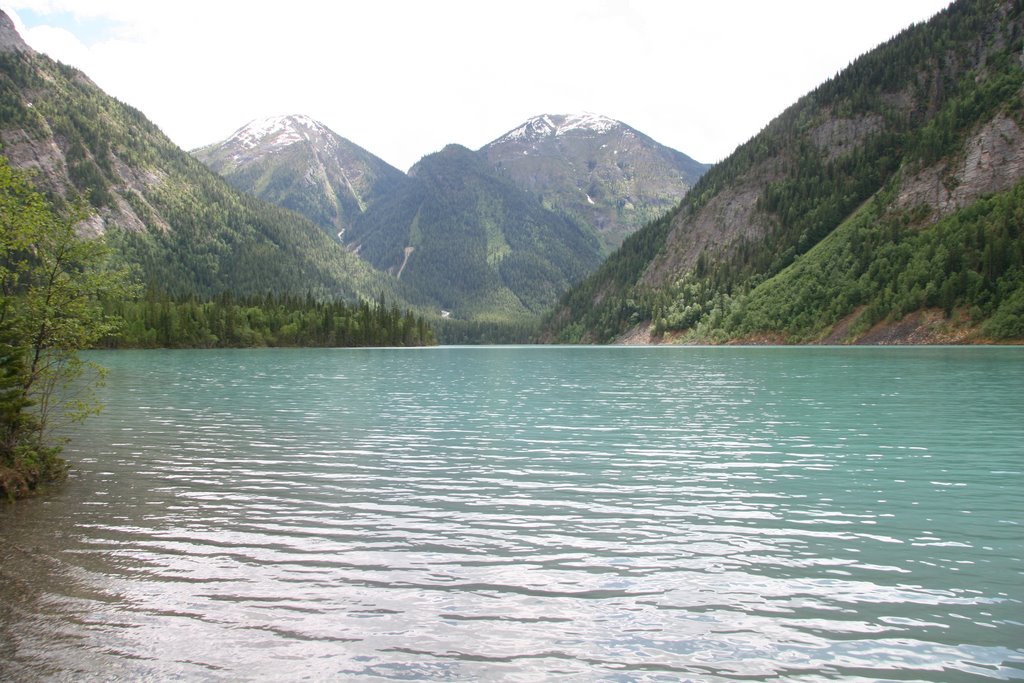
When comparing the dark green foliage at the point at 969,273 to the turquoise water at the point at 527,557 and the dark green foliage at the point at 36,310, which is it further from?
the dark green foliage at the point at 36,310

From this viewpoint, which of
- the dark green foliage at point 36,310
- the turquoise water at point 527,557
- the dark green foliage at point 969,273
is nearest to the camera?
the turquoise water at point 527,557

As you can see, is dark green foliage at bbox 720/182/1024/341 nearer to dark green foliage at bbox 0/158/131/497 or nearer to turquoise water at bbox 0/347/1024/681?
turquoise water at bbox 0/347/1024/681

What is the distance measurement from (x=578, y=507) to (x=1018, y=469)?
18049mm

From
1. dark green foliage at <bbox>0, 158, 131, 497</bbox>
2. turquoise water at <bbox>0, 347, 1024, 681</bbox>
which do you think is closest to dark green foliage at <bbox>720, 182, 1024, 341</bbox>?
turquoise water at <bbox>0, 347, 1024, 681</bbox>

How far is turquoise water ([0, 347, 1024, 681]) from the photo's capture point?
11508mm

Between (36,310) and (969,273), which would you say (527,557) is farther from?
(969,273)

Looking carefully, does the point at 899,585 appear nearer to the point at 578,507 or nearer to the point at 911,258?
the point at 578,507

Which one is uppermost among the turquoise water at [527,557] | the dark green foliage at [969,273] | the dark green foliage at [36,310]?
the dark green foliage at [969,273]

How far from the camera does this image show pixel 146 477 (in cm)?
2644

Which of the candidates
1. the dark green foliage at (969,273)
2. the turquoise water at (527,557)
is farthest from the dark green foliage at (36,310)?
the dark green foliage at (969,273)

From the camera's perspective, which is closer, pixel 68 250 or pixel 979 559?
pixel 979 559

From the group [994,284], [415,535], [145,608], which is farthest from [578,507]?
[994,284]

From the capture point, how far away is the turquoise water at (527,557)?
1151 cm

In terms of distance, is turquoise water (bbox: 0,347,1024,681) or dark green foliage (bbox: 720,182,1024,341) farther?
dark green foliage (bbox: 720,182,1024,341)
